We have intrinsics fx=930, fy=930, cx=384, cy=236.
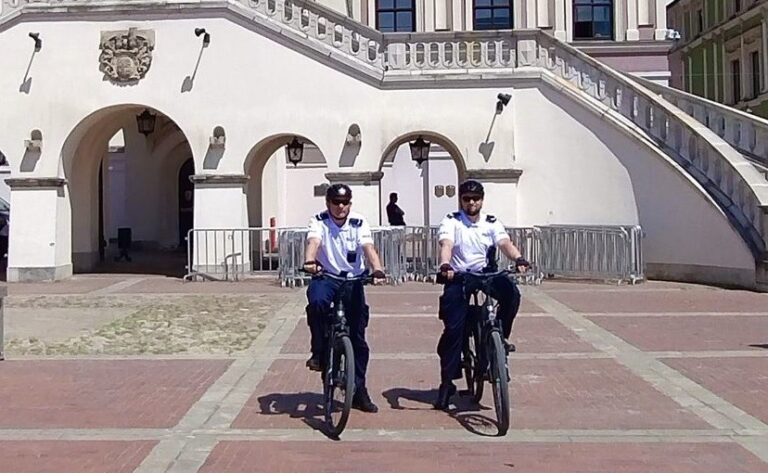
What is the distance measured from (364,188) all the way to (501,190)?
2.82 m

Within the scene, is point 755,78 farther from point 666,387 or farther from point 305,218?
point 666,387

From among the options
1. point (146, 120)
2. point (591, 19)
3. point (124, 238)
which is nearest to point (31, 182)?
point (146, 120)

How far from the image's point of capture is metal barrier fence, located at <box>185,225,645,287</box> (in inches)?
690

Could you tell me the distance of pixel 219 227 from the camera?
754 inches

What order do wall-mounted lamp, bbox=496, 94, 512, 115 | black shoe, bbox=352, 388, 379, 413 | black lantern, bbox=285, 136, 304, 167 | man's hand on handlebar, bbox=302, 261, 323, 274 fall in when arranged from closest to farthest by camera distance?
1. man's hand on handlebar, bbox=302, 261, 323, 274
2. black shoe, bbox=352, 388, 379, 413
3. wall-mounted lamp, bbox=496, 94, 512, 115
4. black lantern, bbox=285, 136, 304, 167

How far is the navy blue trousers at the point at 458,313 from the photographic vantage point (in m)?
6.91

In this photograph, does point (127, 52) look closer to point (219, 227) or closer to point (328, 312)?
point (219, 227)

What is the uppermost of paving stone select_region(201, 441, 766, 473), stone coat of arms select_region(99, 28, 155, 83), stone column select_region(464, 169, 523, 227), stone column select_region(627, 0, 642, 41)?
stone column select_region(627, 0, 642, 41)

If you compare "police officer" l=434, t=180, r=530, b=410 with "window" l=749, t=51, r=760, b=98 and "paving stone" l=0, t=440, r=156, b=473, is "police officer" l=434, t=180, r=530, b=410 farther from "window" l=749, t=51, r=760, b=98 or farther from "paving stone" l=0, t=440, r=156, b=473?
"window" l=749, t=51, r=760, b=98

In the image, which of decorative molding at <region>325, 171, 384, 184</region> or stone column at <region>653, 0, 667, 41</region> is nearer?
decorative molding at <region>325, 171, 384, 184</region>

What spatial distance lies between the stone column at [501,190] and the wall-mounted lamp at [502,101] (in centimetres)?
124

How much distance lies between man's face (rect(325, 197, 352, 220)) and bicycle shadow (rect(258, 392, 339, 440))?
1558 mm

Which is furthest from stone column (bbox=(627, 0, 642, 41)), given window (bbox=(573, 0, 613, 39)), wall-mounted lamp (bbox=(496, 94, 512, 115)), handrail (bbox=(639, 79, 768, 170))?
wall-mounted lamp (bbox=(496, 94, 512, 115))

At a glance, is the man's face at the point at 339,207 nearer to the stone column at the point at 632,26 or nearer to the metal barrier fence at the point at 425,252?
the metal barrier fence at the point at 425,252
